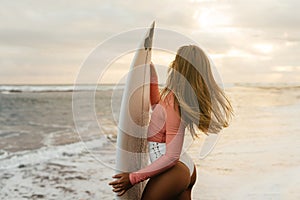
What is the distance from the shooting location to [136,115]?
266cm

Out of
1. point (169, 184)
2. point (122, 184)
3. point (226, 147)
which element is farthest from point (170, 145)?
point (226, 147)

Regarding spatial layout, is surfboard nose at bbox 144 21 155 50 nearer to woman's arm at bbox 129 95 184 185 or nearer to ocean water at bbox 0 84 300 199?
ocean water at bbox 0 84 300 199

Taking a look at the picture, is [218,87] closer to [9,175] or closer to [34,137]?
[9,175]

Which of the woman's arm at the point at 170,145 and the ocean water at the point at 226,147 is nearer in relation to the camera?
the woman's arm at the point at 170,145

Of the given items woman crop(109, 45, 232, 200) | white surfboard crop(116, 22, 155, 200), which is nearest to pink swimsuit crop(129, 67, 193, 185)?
woman crop(109, 45, 232, 200)

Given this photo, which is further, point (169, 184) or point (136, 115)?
point (136, 115)

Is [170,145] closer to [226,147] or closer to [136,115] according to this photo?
[136,115]

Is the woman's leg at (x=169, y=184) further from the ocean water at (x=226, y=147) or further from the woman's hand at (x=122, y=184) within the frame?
the ocean water at (x=226, y=147)

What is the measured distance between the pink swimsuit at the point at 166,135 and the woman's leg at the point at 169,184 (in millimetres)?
39

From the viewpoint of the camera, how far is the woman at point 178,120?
241 centimetres

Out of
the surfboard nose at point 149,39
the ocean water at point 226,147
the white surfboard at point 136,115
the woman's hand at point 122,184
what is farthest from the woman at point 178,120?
the ocean water at point 226,147

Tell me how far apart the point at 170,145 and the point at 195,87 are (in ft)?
1.04

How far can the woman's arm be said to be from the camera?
2.40 metres

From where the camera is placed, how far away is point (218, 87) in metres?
2.56
